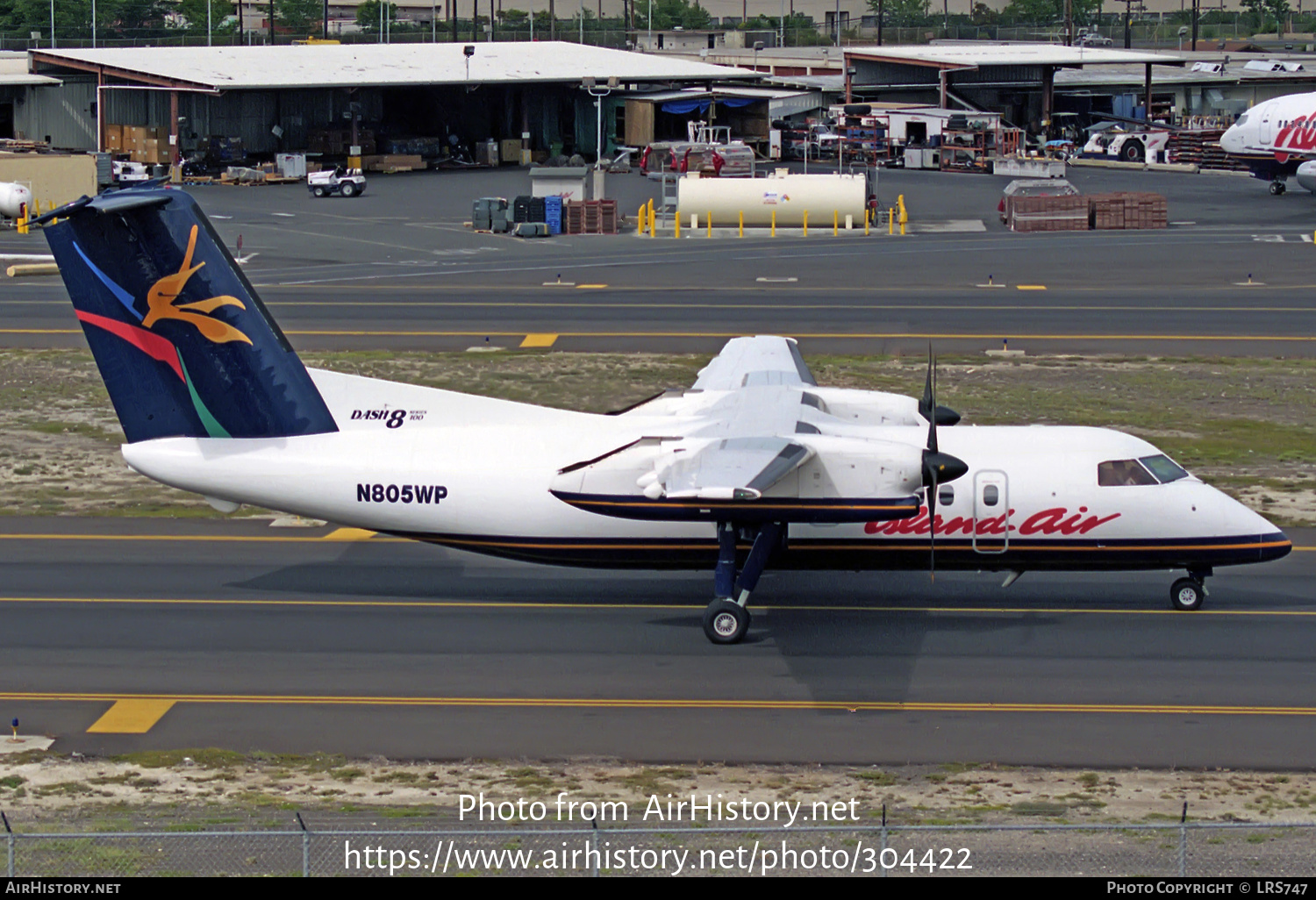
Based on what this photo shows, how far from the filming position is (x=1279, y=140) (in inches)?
3189

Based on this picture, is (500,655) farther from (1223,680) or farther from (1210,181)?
(1210,181)

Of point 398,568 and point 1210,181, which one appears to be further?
point 1210,181

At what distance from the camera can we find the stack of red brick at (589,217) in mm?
71500

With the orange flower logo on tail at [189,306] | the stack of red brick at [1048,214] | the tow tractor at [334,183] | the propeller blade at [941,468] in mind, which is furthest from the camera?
the tow tractor at [334,183]

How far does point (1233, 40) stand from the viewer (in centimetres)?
18275

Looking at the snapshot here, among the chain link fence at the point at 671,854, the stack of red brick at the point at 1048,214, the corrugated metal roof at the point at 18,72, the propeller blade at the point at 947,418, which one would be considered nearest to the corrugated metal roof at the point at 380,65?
the corrugated metal roof at the point at 18,72

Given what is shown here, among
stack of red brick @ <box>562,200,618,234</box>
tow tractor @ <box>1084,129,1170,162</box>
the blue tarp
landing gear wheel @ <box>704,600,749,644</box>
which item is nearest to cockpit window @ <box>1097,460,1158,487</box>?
landing gear wheel @ <box>704,600,749,644</box>

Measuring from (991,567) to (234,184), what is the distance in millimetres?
76822

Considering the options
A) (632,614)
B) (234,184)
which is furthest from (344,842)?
(234,184)

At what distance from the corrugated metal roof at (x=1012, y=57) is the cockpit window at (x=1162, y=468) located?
90.0 metres

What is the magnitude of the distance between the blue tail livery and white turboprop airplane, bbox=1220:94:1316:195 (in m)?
69.7

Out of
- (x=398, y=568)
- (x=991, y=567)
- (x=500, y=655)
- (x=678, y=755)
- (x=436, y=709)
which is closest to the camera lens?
(x=678, y=755)

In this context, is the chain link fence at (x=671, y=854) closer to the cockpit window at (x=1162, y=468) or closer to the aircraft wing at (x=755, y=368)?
the cockpit window at (x=1162, y=468)

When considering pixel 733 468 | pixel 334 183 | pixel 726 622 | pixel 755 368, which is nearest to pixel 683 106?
pixel 334 183
